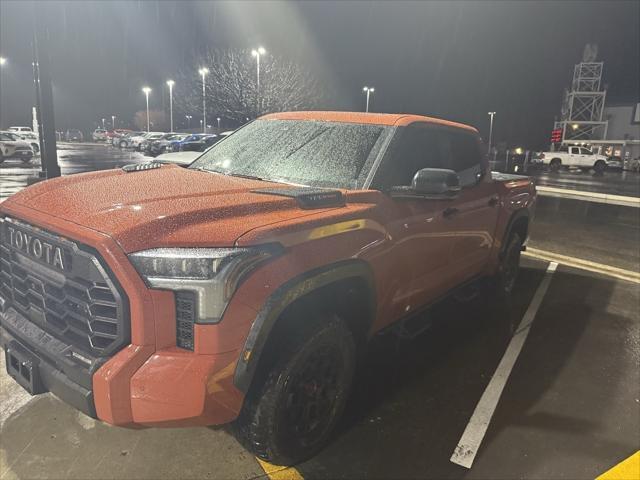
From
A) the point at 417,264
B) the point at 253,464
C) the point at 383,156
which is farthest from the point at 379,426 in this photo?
the point at 383,156

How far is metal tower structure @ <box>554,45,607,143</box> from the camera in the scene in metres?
69.9

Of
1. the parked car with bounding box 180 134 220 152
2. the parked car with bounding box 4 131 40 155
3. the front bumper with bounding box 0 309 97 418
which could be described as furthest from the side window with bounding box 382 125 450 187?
the parked car with bounding box 180 134 220 152

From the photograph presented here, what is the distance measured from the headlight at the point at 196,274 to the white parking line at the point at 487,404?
5.79 ft

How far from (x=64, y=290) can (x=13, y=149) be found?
2396 cm

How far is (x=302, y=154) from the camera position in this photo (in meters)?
3.45

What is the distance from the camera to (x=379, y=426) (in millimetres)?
3195

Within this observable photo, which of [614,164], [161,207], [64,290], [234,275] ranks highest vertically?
[161,207]

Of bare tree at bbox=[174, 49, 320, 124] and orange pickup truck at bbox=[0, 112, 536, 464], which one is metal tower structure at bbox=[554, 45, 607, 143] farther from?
orange pickup truck at bbox=[0, 112, 536, 464]

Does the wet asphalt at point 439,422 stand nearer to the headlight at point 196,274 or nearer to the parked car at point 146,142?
the headlight at point 196,274

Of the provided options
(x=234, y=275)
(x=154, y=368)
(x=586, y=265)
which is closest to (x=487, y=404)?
(x=234, y=275)

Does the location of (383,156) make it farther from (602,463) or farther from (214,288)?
(602,463)

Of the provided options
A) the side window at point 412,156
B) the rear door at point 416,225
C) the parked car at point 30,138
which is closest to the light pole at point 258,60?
the parked car at point 30,138

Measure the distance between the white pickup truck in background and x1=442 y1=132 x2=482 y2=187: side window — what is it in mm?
38241

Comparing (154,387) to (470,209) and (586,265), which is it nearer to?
(470,209)
